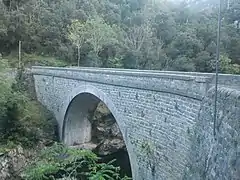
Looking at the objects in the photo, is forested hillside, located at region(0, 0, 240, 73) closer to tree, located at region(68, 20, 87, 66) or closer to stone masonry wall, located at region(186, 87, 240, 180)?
tree, located at region(68, 20, 87, 66)

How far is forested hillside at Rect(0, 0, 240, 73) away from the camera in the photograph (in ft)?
85.1

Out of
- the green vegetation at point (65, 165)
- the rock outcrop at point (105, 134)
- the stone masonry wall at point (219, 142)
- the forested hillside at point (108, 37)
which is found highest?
the forested hillside at point (108, 37)

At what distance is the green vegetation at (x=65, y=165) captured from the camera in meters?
8.34

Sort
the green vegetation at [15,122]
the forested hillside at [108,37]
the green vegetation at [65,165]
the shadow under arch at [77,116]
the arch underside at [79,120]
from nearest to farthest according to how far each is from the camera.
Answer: the green vegetation at [65,165], the green vegetation at [15,122], the shadow under arch at [77,116], the arch underside at [79,120], the forested hillside at [108,37]

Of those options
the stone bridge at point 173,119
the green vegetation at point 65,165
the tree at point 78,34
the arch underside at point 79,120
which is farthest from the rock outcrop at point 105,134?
the tree at point 78,34

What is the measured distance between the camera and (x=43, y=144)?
18781 mm

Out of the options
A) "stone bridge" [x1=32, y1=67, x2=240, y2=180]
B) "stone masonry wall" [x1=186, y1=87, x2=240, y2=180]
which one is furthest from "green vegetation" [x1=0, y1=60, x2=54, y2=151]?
"stone masonry wall" [x1=186, y1=87, x2=240, y2=180]

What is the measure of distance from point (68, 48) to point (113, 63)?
16.2ft

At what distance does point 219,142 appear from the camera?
6.57m

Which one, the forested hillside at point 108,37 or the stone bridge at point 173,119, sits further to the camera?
the forested hillside at point 108,37

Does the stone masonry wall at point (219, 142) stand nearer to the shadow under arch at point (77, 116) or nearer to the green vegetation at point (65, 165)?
the green vegetation at point (65, 165)

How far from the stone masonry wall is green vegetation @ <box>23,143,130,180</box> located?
5.91 ft

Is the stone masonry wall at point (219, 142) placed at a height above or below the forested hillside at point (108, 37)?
below

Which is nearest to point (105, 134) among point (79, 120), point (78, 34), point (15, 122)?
point (79, 120)
